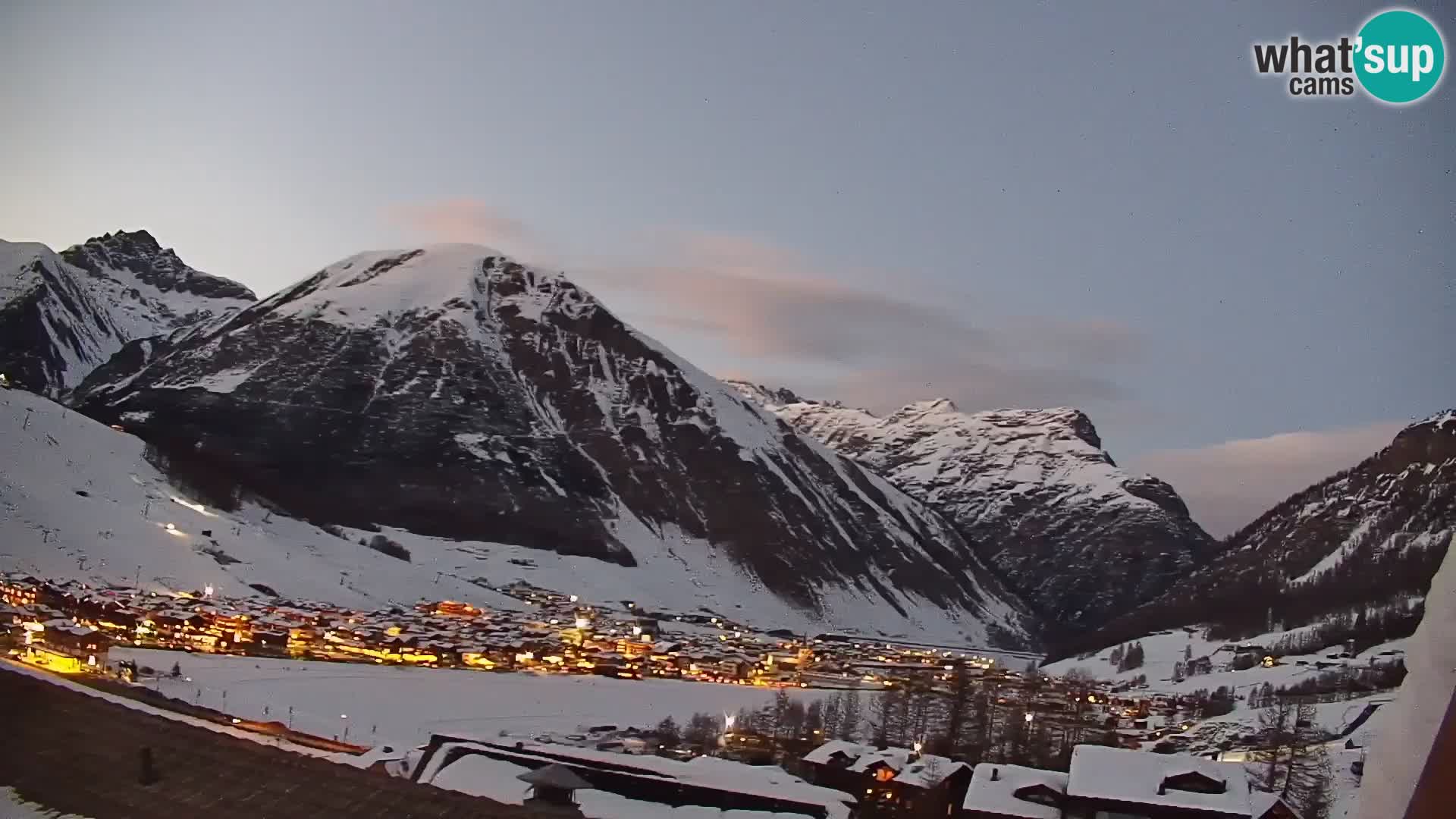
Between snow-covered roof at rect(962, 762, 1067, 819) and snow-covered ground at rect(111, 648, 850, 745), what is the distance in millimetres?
6830

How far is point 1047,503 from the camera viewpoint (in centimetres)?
10894

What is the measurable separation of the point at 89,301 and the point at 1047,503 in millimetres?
93750

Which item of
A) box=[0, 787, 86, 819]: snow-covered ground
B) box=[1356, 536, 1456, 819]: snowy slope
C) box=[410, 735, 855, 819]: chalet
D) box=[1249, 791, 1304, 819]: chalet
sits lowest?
box=[1249, 791, 1304, 819]: chalet

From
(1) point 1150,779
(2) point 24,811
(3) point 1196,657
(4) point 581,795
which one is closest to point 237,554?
(3) point 1196,657

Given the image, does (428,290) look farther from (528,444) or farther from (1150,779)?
(1150,779)

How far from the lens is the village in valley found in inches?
378

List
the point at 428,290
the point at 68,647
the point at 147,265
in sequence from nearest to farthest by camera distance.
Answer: the point at 68,647 → the point at 428,290 → the point at 147,265

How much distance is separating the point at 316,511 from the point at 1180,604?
41.7 meters

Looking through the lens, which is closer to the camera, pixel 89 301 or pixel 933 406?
pixel 89 301

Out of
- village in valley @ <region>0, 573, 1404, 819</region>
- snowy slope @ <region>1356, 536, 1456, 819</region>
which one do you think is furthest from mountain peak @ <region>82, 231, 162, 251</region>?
snowy slope @ <region>1356, 536, 1456, 819</region>

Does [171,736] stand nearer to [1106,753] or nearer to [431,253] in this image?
[1106,753]

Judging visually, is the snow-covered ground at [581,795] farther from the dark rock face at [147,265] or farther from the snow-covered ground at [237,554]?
the dark rock face at [147,265]

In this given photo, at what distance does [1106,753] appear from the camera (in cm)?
1134

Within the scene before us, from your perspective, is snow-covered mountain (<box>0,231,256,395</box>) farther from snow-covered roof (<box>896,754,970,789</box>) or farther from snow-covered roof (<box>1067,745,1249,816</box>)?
snow-covered roof (<box>1067,745,1249,816</box>)
